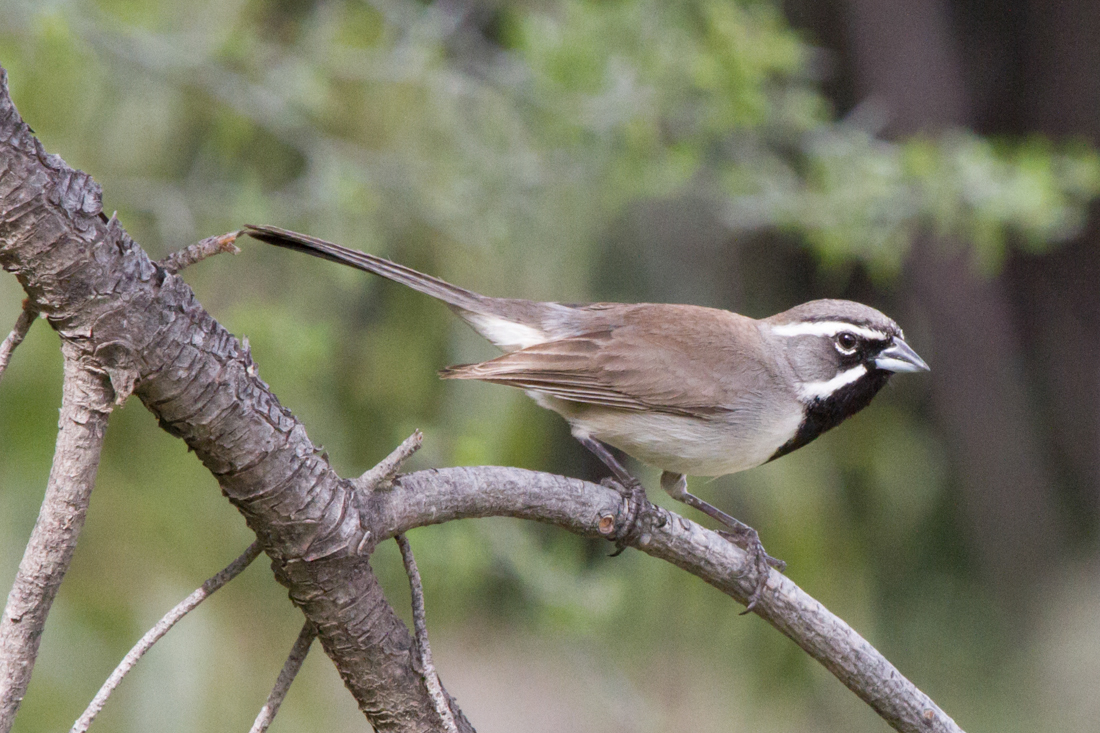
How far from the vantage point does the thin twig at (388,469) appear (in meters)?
2.10

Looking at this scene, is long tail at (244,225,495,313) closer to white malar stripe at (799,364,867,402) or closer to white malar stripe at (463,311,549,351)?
white malar stripe at (463,311,549,351)

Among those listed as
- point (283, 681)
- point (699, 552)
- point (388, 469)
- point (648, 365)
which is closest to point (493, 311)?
point (648, 365)

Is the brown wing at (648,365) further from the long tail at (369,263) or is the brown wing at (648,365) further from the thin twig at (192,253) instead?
the thin twig at (192,253)

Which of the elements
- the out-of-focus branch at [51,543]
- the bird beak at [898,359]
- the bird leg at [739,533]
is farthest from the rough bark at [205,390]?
the bird beak at [898,359]

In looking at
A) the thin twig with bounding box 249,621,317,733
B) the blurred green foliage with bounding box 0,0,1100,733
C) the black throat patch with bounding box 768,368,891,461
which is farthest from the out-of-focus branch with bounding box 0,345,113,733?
the black throat patch with bounding box 768,368,891,461

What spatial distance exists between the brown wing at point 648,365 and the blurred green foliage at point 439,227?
418 millimetres

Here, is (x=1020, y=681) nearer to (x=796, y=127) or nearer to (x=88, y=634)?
(x=796, y=127)

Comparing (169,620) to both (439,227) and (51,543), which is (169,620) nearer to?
(51,543)

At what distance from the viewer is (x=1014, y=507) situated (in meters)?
8.38

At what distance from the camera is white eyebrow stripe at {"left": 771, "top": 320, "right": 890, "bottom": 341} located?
162 inches

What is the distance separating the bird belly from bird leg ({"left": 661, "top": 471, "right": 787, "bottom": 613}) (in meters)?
0.17

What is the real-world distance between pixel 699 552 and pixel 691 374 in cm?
135

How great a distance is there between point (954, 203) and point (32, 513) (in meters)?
4.86

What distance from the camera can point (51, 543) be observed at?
73.2 inches
